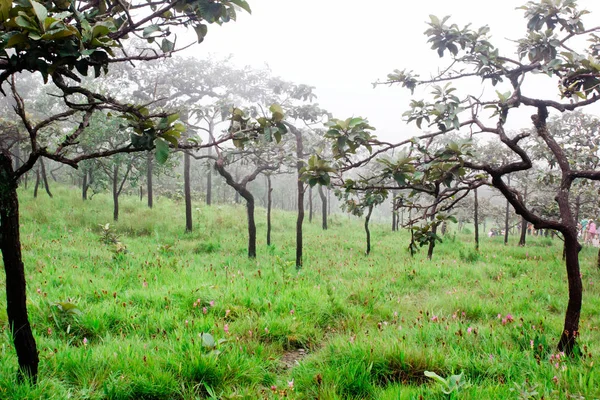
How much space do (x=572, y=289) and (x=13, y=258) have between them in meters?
5.04

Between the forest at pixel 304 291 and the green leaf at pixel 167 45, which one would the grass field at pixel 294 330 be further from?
the green leaf at pixel 167 45

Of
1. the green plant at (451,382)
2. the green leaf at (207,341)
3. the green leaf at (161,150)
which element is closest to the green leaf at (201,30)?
the green leaf at (161,150)

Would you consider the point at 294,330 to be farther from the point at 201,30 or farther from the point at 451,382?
the point at 201,30

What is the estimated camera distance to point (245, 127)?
3.14m

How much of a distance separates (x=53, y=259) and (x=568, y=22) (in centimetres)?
1019

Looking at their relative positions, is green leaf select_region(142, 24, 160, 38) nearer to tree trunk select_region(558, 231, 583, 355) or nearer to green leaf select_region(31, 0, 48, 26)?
green leaf select_region(31, 0, 48, 26)

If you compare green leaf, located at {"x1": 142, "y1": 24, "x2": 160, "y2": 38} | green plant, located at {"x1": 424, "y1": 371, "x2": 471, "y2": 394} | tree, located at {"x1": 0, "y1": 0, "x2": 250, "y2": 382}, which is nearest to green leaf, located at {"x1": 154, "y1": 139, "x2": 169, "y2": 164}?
tree, located at {"x1": 0, "y1": 0, "x2": 250, "y2": 382}

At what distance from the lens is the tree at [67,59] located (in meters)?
1.58

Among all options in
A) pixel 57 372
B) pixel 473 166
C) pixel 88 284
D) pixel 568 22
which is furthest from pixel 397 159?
pixel 88 284

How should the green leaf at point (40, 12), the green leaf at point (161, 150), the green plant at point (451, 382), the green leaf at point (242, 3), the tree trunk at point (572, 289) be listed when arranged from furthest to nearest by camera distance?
the tree trunk at point (572, 289), the green plant at point (451, 382), the green leaf at point (161, 150), the green leaf at point (242, 3), the green leaf at point (40, 12)

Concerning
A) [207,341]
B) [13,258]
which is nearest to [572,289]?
[207,341]

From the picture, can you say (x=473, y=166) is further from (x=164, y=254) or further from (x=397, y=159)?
(x=164, y=254)

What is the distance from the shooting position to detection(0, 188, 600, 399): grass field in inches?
129

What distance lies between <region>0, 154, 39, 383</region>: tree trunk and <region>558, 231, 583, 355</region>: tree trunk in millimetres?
4840
